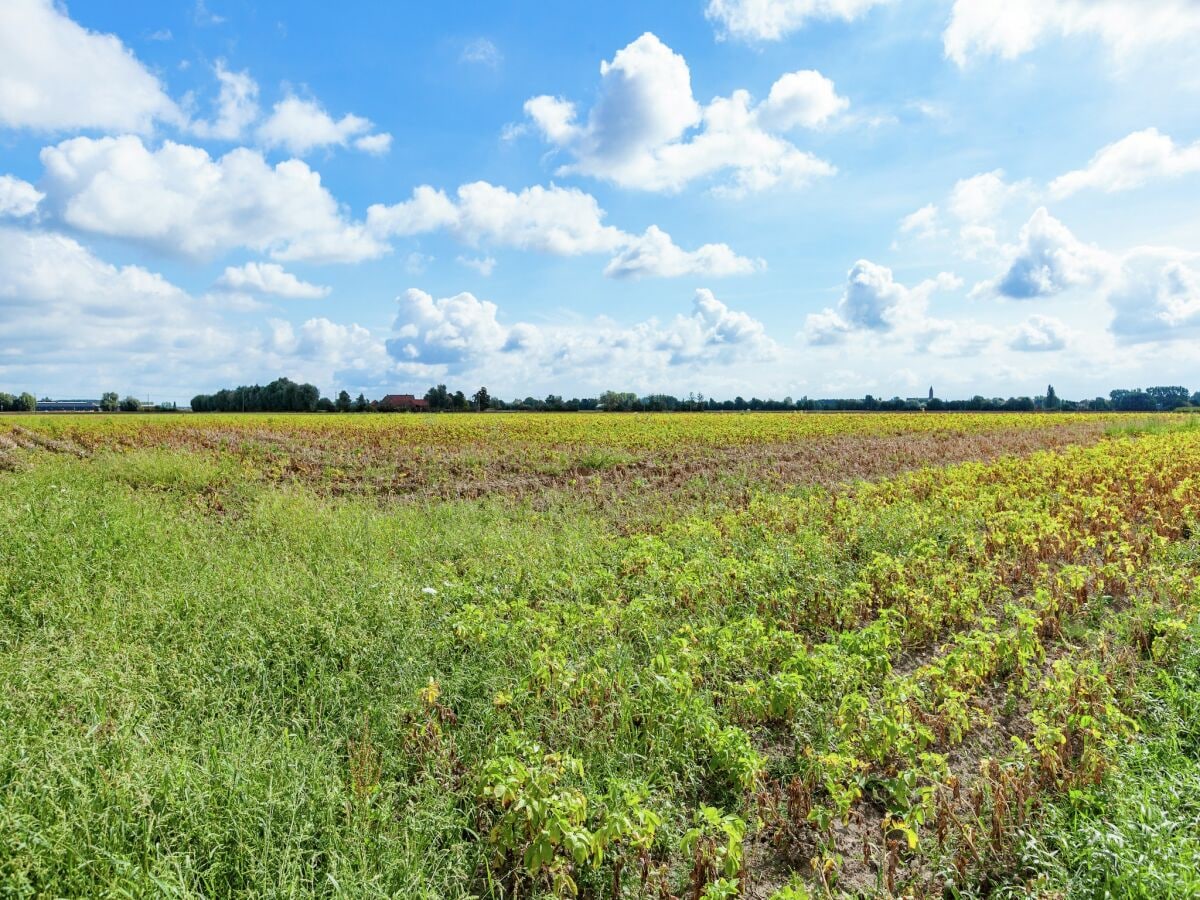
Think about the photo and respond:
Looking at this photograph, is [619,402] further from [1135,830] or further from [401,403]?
[1135,830]

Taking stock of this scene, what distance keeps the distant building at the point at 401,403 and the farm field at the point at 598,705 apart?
66.0 metres

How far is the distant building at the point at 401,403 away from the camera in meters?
74.8

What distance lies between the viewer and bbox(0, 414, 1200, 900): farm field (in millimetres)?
3193

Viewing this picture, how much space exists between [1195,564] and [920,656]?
496 cm

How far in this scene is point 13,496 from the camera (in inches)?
404

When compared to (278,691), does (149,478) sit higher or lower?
higher

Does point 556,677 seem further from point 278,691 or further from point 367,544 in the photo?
point 367,544

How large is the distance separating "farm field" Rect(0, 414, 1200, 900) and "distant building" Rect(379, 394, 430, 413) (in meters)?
66.0

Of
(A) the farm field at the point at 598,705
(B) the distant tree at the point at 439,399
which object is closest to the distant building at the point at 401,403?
(B) the distant tree at the point at 439,399

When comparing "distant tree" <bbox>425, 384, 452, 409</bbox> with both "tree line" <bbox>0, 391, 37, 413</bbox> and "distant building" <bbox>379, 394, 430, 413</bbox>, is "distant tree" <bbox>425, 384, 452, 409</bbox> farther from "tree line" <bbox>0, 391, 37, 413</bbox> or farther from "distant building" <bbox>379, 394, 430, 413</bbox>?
"tree line" <bbox>0, 391, 37, 413</bbox>

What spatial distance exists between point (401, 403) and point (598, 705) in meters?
79.3

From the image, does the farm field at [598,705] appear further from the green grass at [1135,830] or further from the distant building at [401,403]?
the distant building at [401,403]

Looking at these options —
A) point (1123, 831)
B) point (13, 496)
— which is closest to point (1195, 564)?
point (1123, 831)

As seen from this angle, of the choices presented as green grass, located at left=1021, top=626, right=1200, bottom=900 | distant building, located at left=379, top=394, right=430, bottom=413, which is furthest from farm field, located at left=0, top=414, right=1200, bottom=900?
distant building, located at left=379, top=394, right=430, bottom=413
